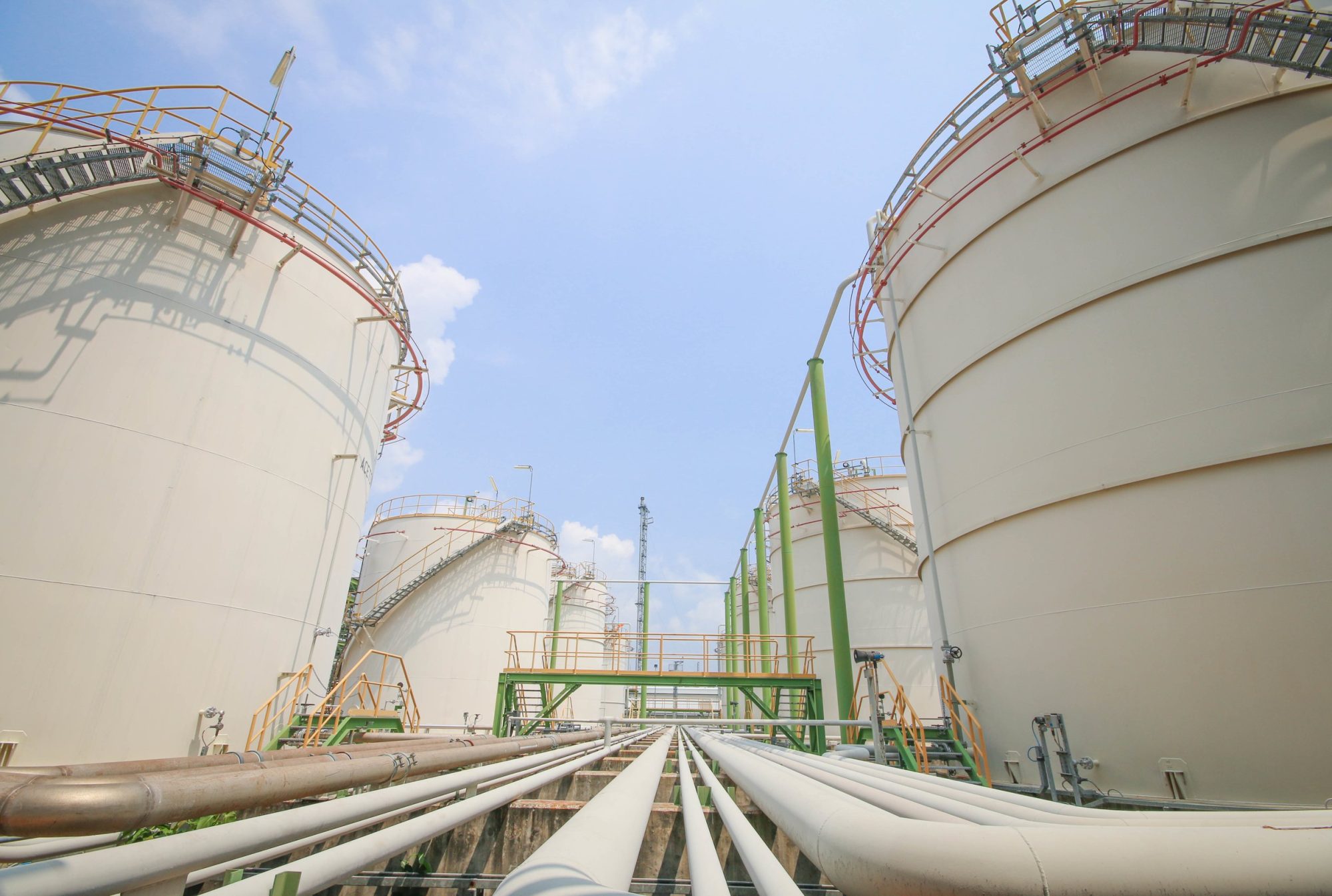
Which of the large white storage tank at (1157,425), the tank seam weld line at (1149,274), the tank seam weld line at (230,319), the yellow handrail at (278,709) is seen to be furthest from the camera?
the yellow handrail at (278,709)

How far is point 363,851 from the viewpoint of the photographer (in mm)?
1778

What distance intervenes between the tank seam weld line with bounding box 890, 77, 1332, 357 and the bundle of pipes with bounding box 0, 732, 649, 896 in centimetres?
961

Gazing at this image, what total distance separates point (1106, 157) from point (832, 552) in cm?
750

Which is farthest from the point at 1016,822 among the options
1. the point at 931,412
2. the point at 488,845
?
the point at 931,412

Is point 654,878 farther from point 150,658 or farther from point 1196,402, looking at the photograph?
point 150,658

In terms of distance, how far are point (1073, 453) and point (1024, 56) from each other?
5545 millimetres

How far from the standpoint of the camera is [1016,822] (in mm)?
1578

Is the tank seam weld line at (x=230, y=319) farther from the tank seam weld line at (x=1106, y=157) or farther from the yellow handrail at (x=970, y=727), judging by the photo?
the yellow handrail at (x=970, y=727)

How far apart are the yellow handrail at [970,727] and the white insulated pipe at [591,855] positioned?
285 inches

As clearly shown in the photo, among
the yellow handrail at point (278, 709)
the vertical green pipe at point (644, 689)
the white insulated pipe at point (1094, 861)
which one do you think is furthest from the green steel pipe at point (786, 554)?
the white insulated pipe at point (1094, 861)

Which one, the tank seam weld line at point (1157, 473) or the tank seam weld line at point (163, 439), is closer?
the tank seam weld line at point (1157, 473)

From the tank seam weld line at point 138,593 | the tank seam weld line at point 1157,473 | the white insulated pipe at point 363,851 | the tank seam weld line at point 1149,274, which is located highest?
the tank seam weld line at point 1149,274

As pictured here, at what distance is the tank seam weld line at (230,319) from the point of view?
27.7ft

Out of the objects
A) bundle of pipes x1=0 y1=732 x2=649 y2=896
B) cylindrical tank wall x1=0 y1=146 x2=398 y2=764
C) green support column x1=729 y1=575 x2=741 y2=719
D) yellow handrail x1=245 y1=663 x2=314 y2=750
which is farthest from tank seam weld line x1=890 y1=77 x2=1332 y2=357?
green support column x1=729 y1=575 x2=741 y2=719
